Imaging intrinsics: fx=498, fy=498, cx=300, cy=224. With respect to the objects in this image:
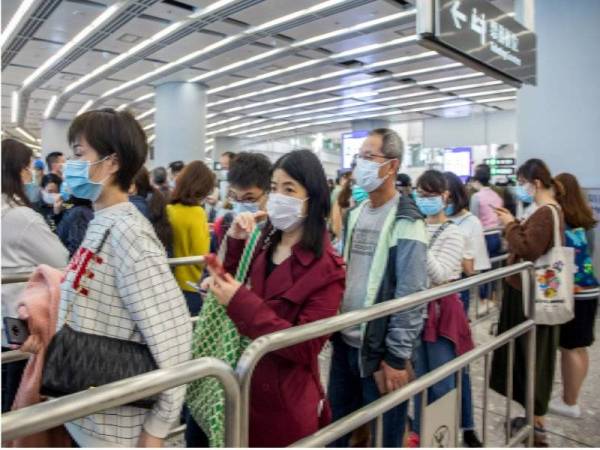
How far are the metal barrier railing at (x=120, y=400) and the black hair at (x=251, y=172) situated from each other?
1.31 m

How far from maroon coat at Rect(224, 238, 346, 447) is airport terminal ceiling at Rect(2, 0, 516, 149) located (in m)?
2.63

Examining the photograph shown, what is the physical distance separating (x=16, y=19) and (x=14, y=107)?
30.3 ft

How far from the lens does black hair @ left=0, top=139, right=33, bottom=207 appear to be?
213 centimetres

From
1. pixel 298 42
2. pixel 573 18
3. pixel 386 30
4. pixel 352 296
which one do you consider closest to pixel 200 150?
pixel 298 42

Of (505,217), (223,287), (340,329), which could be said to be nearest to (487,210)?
(505,217)

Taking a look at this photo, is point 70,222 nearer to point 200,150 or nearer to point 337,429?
point 337,429

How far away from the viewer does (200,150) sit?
40.5 ft

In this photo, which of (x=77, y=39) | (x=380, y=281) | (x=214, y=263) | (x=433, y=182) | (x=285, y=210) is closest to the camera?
(x=214, y=263)

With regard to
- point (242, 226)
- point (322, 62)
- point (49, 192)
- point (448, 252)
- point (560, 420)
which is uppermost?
point (322, 62)

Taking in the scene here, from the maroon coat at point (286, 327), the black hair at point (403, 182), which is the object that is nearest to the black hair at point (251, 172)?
the maroon coat at point (286, 327)

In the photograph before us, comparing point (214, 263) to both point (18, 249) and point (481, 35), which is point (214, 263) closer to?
point (18, 249)

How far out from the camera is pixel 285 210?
165 cm

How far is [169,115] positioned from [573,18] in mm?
9478

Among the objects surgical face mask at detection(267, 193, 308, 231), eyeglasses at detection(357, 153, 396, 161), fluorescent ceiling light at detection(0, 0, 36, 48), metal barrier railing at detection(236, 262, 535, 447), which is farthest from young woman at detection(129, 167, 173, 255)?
fluorescent ceiling light at detection(0, 0, 36, 48)
